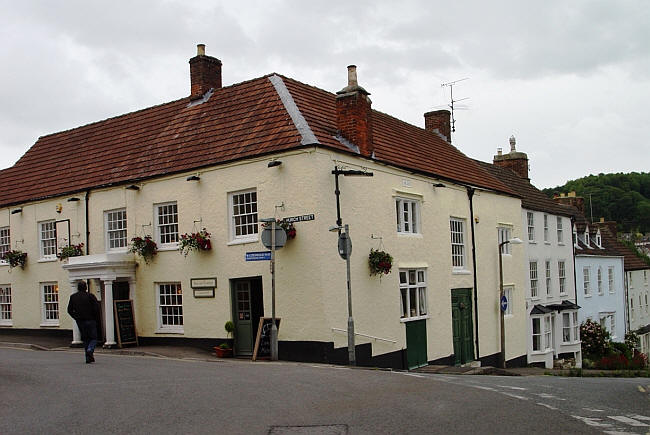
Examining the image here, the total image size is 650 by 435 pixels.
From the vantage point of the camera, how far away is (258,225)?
727 inches

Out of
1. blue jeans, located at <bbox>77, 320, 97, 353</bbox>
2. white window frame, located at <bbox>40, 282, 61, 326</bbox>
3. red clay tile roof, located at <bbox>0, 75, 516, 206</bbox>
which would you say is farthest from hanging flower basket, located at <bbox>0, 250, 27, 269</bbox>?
blue jeans, located at <bbox>77, 320, 97, 353</bbox>

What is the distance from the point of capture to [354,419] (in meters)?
8.81

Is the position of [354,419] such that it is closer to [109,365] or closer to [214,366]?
[214,366]

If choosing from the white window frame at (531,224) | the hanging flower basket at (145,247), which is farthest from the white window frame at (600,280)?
the hanging flower basket at (145,247)

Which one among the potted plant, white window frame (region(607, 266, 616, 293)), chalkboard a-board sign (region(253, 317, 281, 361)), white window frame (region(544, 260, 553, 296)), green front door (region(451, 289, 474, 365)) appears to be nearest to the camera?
chalkboard a-board sign (region(253, 317, 281, 361))

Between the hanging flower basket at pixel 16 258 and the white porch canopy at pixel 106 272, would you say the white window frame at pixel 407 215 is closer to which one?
the white porch canopy at pixel 106 272

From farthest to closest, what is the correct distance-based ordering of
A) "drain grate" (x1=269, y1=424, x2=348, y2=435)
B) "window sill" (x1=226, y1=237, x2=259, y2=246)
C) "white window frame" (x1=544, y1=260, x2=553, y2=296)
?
"white window frame" (x1=544, y1=260, x2=553, y2=296) → "window sill" (x1=226, y1=237, x2=259, y2=246) → "drain grate" (x1=269, y1=424, x2=348, y2=435)

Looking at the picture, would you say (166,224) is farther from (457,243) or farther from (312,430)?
(312,430)

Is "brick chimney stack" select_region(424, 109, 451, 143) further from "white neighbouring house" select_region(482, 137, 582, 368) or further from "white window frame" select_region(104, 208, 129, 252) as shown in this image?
"white window frame" select_region(104, 208, 129, 252)

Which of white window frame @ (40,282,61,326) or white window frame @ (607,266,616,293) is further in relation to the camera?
white window frame @ (607,266,616,293)

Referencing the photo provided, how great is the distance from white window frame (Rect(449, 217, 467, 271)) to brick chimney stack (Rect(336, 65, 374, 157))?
6002mm

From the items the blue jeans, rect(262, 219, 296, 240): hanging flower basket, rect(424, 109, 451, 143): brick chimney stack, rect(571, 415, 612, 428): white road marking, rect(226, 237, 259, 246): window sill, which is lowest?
rect(571, 415, 612, 428): white road marking

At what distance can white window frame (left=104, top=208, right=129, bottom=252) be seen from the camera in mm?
21719

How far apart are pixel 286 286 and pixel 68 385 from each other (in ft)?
22.8
